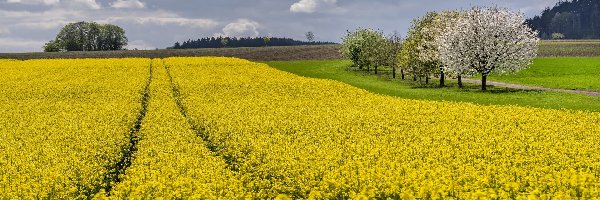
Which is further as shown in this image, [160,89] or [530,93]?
[530,93]

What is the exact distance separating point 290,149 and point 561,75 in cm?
6879

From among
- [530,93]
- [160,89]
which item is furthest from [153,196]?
[530,93]

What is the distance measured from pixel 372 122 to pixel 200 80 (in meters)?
28.0

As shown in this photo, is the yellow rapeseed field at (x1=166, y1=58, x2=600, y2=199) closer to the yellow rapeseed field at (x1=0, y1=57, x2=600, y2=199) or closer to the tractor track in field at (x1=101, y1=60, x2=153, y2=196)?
the yellow rapeseed field at (x1=0, y1=57, x2=600, y2=199)

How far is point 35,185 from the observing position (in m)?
15.1

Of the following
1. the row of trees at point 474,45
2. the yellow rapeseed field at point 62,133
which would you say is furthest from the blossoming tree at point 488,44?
the yellow rapeseed field at point 62,133

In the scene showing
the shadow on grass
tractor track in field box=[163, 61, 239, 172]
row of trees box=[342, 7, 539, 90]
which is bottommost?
the shadow on grass

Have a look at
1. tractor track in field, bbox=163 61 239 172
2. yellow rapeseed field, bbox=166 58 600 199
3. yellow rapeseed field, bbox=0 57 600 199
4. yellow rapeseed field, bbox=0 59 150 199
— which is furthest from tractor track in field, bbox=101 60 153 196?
yellow rapeseed field, bbox=166 58 600 199

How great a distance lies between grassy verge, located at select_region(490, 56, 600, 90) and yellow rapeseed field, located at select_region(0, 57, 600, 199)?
32953mm

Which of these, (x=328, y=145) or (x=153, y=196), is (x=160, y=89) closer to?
(x=328, y=145)

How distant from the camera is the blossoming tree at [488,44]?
5819 cm

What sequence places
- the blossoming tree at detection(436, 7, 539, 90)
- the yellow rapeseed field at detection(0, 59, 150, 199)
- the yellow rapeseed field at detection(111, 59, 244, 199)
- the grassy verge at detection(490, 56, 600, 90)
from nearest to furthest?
1. the yellow rapeseed field at detection(111, 59, 244, 199)
2. the yellow rapeseed field at detection(0, 59, 150, 199)
3. the blossoming tree at detection(436, 7, 539, 90)
4. the grassy verge at detection(490, 56, 600, 90)

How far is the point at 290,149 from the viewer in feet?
63.9

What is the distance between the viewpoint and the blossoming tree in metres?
58.2
